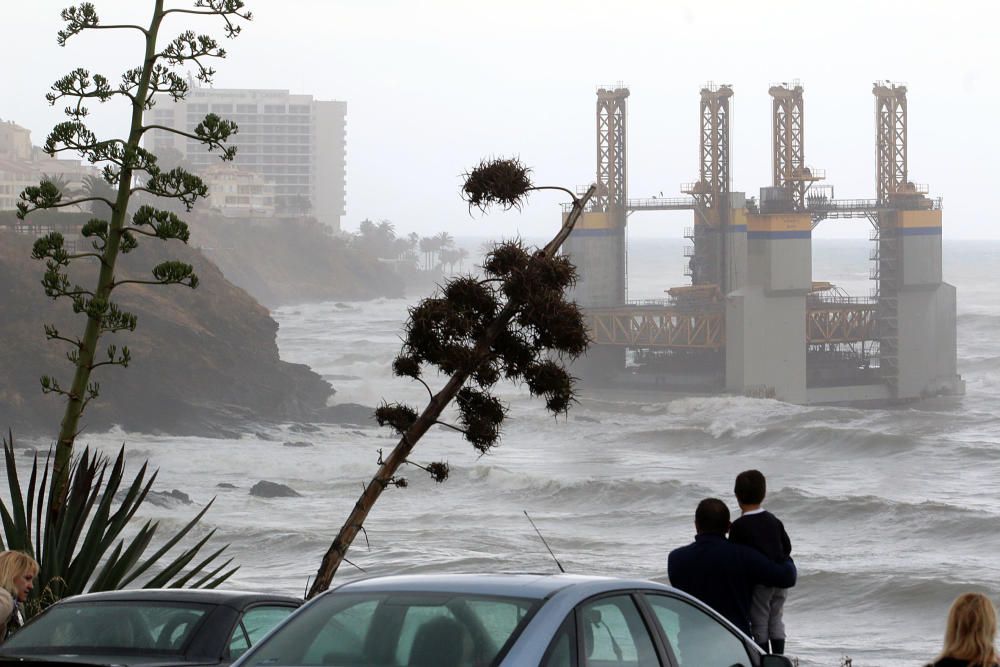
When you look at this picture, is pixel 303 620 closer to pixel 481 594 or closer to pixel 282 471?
pixel 481 594

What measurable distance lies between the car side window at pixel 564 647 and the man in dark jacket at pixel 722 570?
208 centimetres

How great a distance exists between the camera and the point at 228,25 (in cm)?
999

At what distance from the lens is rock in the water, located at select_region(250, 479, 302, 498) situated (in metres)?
46.4

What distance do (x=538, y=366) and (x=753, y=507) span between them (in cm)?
305

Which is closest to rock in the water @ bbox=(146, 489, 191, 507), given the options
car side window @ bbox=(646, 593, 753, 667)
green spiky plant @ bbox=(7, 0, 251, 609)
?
green spiky plant @ bbox=(7, 0, 251, 609)

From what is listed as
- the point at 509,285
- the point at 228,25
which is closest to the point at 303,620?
the point at 509,285

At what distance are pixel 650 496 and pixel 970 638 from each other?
4200 centimetres

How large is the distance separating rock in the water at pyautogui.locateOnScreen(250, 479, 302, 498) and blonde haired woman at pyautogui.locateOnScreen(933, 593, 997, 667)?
4235 cm

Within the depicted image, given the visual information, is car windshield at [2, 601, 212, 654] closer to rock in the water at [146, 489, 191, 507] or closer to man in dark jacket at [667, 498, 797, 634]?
man in dark jacket at [667, 498, 797, 634]

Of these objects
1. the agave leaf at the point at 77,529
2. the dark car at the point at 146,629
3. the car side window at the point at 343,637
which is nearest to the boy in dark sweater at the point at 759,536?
the dark car at the point at 146,629

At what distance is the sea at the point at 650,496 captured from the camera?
95.5 feet

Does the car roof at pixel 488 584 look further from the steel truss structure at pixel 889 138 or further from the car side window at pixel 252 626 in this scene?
the steel truss structure at pixel 889 138

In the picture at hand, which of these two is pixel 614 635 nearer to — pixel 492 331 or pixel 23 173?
pixel 492 331

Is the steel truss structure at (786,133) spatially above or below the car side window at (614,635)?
above
